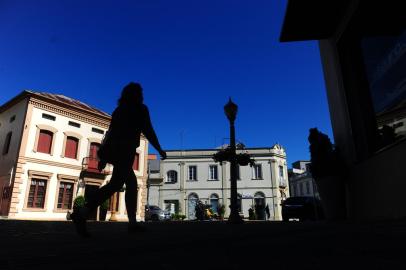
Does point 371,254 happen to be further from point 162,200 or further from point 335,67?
point 162,200

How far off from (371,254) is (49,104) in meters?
23.7

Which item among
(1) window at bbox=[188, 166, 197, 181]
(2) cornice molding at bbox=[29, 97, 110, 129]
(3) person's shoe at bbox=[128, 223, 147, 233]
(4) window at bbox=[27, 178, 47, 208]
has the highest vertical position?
(2) cornice molding at bbox=[29, 97, 110, 129]

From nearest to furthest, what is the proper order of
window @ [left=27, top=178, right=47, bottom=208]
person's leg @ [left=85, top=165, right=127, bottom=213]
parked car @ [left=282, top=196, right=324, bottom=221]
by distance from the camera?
person's leg @ [left=85, top=165, right=127, bottom=213]
parked car @ [left=282, top=196, right=324, bottom=221]
window @ [left=27, top=178, right=47, bottom=208]

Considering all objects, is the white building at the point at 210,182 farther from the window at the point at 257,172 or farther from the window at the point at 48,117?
the window at the point at 48,117

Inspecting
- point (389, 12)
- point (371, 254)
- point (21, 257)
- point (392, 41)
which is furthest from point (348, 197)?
point (21, 257)

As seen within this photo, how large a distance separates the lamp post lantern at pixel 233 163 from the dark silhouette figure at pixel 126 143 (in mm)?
4456

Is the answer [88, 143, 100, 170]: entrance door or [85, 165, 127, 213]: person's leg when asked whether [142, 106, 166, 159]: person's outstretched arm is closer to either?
[85, 165, 127, 213]: person's leg

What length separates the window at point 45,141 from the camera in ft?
70.5

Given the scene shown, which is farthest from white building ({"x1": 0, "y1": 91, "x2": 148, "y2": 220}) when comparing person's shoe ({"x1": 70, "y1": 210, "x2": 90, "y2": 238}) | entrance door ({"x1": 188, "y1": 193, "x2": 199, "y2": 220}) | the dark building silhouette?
the dark building silhouette

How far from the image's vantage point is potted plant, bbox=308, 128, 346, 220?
508 cm

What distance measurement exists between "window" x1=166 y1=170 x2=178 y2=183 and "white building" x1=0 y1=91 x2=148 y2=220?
46.1 feet

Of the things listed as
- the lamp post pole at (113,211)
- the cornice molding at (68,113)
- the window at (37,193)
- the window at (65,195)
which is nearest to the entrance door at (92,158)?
the cornice molding at (68,113)

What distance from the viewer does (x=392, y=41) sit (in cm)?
406

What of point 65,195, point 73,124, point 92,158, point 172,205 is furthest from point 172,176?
point 65,195
